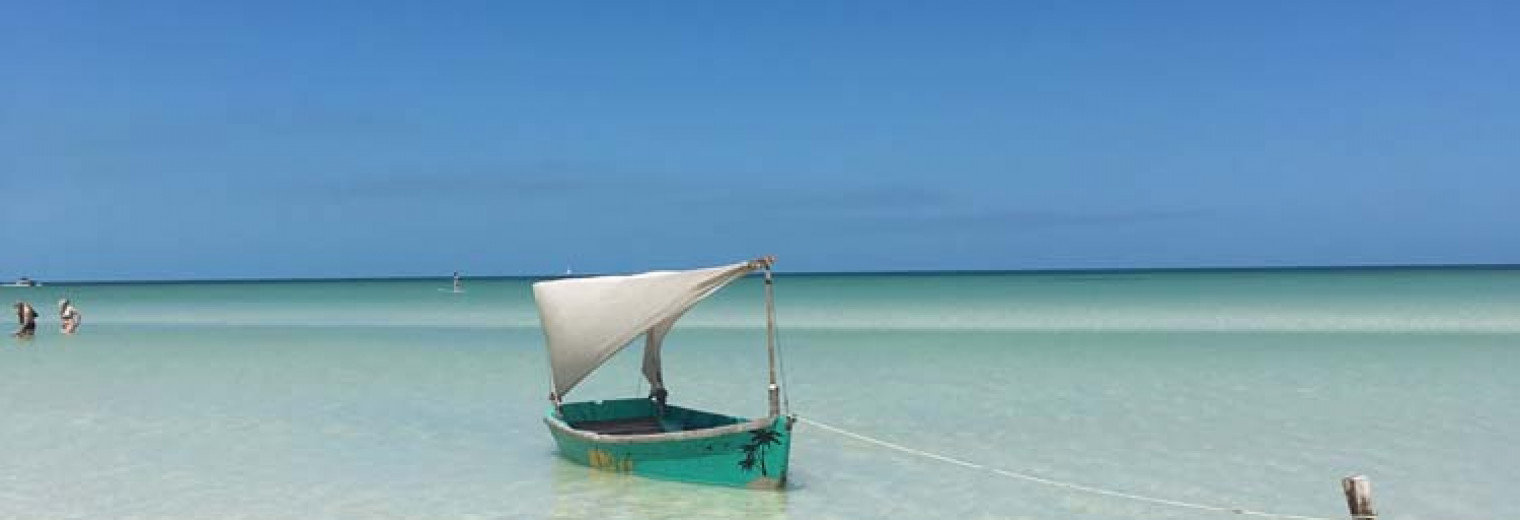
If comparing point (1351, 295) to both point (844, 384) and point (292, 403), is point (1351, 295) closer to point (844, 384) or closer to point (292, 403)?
point (844, 384)

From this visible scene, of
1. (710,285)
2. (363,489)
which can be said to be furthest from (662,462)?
(363,489)

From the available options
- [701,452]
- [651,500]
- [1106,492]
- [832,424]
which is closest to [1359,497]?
[1106,492]

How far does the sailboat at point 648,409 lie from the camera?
1390cm

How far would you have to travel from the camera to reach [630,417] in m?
18.2

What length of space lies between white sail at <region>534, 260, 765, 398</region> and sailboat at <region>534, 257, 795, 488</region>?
0.01m

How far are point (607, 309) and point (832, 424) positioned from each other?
5524mm

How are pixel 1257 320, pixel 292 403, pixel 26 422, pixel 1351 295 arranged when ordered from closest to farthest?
1. pixel 26 422
2. pixel 292 403
3. pixel 1257 320
4. pixel 1351 295

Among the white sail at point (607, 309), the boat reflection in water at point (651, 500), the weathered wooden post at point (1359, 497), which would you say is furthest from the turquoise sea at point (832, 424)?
the weathered wooden post at point (1359, 497)

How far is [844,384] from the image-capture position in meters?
26.2

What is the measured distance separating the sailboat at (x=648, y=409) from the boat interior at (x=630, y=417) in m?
0.02

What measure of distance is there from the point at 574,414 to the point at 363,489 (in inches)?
159

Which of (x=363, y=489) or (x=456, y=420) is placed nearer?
(x=363, y=489)

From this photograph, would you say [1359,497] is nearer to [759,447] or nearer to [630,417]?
[759,447]

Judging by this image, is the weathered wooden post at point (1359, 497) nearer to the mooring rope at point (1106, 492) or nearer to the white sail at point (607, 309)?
the mooring rope at point (1106, 492)
